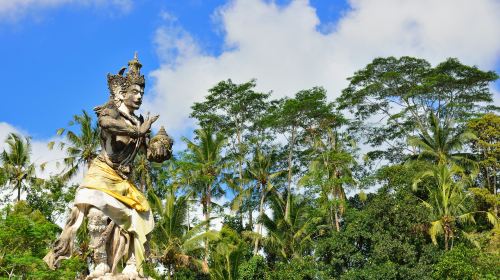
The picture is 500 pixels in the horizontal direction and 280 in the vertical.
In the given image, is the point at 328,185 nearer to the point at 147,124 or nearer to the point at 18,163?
the point at 18,163

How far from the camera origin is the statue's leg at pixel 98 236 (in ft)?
20.1

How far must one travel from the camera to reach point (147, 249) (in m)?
6.57

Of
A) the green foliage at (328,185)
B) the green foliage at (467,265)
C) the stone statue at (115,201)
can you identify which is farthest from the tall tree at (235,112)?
the stone statue at (115,201)

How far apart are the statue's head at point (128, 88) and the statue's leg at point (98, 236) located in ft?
4.08

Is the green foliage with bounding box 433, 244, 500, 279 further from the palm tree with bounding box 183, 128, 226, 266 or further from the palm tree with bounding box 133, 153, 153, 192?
the palm tree with bounding box 133, 153, 153, 192

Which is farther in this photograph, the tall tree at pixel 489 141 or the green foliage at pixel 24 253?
the tall tree at pixel 489 141

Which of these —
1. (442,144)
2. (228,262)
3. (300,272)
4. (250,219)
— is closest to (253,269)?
(228,262)

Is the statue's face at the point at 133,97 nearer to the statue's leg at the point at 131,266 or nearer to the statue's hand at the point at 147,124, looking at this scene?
the statue's hand at the point at 147,124

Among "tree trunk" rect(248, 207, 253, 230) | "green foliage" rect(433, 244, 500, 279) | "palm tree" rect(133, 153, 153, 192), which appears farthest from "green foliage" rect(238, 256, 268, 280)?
"green foliage" rect(433, 244, 500, 279)

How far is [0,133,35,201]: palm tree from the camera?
23.4 meters

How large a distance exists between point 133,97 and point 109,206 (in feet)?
Answer: 4.07

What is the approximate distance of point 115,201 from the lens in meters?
6.31

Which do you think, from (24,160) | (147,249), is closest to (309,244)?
(24,160)

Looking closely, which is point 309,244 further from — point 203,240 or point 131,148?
point 131,148
